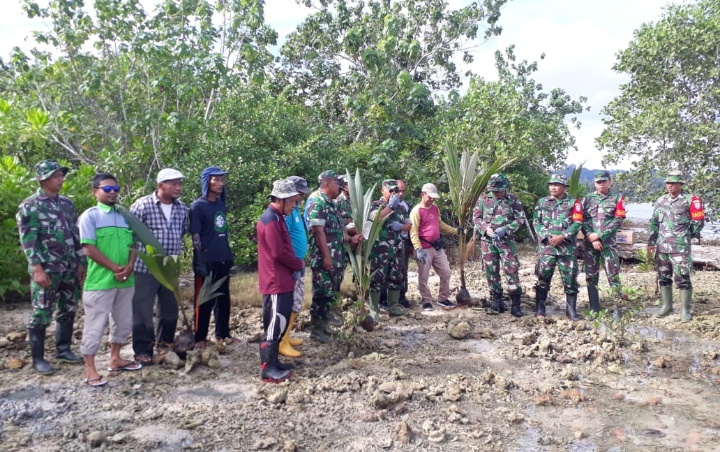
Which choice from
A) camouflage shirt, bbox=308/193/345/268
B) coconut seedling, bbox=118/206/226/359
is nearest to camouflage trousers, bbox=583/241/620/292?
camouflage shirt, bbox=308/193/345/268

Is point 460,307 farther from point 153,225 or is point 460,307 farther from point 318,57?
point 318,57

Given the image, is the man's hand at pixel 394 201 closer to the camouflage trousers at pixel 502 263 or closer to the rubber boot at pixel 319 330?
the camouflage trousers at pixel 502 263

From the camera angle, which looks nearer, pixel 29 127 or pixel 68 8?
pixel 29 127

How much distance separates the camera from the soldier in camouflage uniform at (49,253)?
3.83m

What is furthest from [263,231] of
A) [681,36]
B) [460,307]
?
[681,36]

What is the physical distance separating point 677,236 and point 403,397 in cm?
418

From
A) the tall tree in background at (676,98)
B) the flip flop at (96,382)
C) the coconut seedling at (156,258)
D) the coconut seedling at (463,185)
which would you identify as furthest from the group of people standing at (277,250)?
the tall tree in background at (676,98)

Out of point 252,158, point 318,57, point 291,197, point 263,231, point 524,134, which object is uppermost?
point 318,57

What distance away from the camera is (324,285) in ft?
16.0

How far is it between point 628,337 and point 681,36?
22.8 ft

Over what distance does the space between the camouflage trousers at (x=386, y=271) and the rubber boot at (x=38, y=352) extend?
309 cm

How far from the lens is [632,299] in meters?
6.82

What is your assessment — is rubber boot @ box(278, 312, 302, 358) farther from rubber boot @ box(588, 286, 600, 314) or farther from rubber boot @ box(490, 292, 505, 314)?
rubber boot @ box(588, 286, 600, 314)

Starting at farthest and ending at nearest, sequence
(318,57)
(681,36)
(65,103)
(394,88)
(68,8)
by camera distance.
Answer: (318,57) → (394,88) → (681,36) → (65,103) → (68,8)
